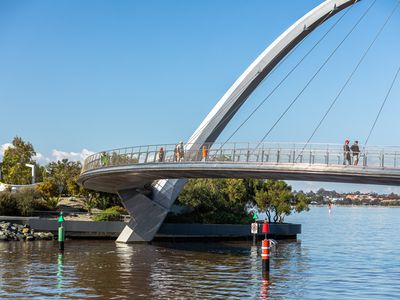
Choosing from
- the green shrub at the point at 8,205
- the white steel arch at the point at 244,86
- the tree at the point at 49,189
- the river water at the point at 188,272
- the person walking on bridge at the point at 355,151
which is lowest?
the river water at the point at 188,272

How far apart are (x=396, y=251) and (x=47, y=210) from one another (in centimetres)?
3314

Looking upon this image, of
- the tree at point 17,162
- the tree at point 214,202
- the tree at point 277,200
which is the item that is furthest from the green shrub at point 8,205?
the tree at point 17,162

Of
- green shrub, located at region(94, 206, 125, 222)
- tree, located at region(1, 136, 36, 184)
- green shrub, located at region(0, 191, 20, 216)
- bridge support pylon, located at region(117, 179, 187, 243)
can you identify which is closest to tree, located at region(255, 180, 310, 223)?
green shrub, located at region(94, 206, 125, 222)

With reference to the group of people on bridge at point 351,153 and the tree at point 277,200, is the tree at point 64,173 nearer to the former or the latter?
the tree at point 277,200

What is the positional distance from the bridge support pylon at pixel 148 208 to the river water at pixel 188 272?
2589 millimetres

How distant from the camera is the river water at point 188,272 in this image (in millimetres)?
27641

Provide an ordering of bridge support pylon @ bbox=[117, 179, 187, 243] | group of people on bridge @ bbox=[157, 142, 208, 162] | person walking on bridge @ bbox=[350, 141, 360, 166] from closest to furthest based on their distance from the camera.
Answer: person walking on bridge @ bbox=[350, 141, 360, 166] < group of people on bridge @ bbox=[157, 142, 208, 162] < bridge support pylon @ bbox=[117, 179, 187, 243]

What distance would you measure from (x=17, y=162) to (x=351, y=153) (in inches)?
3000

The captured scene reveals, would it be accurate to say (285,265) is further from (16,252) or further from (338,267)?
(16,252)

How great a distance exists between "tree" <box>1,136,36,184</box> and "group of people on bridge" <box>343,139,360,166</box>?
7072cm

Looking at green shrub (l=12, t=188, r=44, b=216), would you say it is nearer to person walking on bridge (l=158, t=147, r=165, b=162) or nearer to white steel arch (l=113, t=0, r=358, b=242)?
white steel arch (l=113, t=0, r=358, b=242)

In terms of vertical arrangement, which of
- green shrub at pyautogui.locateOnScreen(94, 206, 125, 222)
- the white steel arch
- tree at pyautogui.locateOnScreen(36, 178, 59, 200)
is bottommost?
green shrub at pyautogui.locateOnScreen(94, 206, 125, 222)

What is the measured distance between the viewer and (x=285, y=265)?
3909 centimetres

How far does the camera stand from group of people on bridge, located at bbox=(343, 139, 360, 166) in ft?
110
